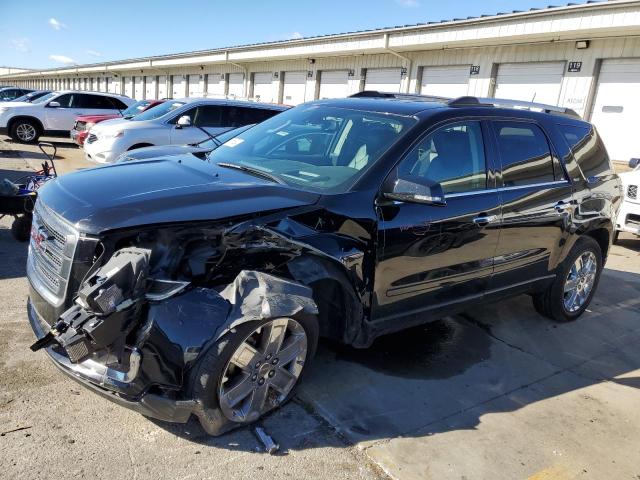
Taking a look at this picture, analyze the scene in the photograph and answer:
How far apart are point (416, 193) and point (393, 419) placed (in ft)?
4.58

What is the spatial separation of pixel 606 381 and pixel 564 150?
1983mm

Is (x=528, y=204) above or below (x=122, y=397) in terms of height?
above

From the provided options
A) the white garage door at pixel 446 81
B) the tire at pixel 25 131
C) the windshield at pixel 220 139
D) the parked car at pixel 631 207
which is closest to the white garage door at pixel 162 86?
the tire at pixel 25 131

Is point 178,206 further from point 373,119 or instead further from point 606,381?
point 606,381

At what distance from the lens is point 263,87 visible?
25000mm

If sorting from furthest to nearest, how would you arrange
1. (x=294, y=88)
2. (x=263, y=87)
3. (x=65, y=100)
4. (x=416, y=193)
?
(x=263, y=87) → (x=294, y=88) → (x=65, y=100) → (x=416, y=193)

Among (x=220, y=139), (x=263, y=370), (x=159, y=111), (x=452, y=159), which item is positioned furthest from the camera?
(x=159, y=111)

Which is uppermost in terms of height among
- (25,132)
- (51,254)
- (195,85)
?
(195,85)

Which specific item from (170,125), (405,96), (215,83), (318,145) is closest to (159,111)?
(170,125)

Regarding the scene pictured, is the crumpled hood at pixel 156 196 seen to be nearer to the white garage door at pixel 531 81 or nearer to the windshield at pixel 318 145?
the windshield at pixel 318 145

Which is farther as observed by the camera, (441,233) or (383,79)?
(383,79)

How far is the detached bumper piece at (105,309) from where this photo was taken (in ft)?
7.75

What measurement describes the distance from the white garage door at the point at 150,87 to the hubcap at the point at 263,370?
3954cm

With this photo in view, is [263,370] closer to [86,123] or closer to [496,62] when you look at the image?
[86,123]
